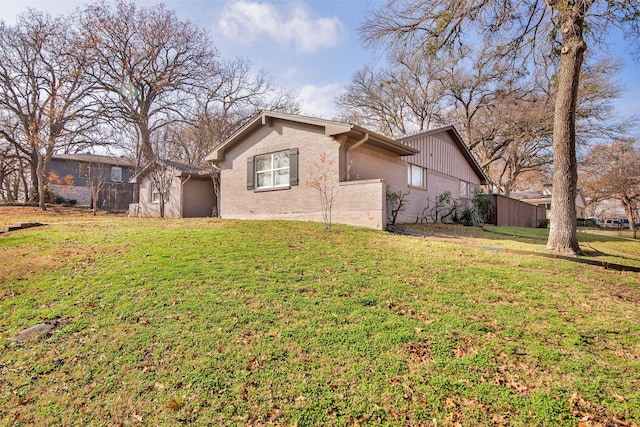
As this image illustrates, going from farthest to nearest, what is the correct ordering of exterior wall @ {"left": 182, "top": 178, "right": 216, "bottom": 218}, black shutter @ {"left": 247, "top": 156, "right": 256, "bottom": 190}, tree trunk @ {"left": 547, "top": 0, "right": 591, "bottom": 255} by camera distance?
exterior wall @ {"left": 182, "top": 178, "right": 216, "bottom": 218}
black shutter @ {"left": 247, "top": 156, "right": 256, "bottom": 190}
tree trunk @ {"left": 547, "top": 0, "right": 591, "bottom": 255}

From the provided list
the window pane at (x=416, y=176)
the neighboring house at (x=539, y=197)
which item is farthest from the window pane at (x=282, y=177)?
the neighboring house at (x=539, y=197)

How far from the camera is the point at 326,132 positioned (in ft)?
34.3

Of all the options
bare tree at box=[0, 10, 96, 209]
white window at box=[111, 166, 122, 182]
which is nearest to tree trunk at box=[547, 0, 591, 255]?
bare tree at box=[0, 10, 96, 209]

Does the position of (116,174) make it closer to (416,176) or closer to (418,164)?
(416,176)

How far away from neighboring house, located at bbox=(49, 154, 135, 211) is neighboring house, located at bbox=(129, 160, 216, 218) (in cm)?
497

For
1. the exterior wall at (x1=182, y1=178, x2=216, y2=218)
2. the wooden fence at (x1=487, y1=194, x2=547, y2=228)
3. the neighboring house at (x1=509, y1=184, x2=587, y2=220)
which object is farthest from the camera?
the neighboring house at (x1=509, y1=184, x2=587, y2=220)

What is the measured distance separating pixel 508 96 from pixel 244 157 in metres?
18.8

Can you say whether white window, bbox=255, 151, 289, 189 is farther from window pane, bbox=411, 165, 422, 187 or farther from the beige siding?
window pane, bbox=411, 165, 422, 187

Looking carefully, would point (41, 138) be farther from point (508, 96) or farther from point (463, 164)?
point (508, 96)

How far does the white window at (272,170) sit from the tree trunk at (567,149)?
8.06 metres

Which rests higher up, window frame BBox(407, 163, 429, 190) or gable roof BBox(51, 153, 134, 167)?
gable roof BBox(51, 153, 134, 167)

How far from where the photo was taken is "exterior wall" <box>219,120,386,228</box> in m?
9.82

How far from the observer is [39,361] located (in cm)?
302

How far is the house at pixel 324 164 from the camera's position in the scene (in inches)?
401
